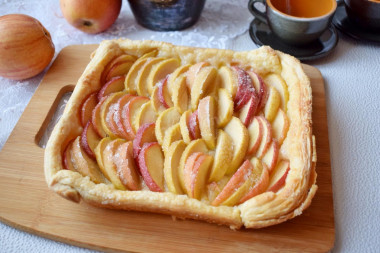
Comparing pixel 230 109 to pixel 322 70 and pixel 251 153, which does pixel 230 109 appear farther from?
pixel 322 70

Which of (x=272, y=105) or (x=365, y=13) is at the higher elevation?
(x=365, y=13)

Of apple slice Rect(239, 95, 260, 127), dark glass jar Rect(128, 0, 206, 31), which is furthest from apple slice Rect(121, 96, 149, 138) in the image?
dark glass jar Rect(128, 0, 206, 31)

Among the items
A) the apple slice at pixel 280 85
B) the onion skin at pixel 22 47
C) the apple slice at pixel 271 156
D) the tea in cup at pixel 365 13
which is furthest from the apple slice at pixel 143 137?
the tea in cup at pixel 365 13

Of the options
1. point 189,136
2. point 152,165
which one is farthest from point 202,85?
point 152,165

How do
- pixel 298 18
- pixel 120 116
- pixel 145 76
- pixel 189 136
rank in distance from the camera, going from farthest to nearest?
pixel 298 18 → pixel 145 76 → pixel 120 116 → pixel 189 136

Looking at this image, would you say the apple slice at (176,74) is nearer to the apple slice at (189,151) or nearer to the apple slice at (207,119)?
the apple slice at (207,119)

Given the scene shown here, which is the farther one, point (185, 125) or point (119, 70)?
point (119, 70)

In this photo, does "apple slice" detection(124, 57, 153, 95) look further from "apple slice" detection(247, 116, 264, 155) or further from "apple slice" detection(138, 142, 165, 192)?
"apple slice" detection(247, 116, 264, 155)

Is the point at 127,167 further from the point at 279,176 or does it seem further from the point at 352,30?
the point at 352,30
